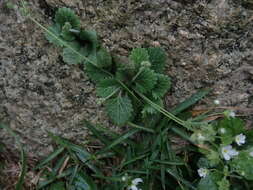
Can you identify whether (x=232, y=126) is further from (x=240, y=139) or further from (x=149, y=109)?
(x=149, y=109)

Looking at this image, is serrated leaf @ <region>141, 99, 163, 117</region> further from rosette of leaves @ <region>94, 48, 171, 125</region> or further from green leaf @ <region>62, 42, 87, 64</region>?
green leaf @ <region>62, 42, 87, 64</region>

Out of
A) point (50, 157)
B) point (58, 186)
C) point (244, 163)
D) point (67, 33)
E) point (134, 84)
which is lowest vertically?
point (58, 186)

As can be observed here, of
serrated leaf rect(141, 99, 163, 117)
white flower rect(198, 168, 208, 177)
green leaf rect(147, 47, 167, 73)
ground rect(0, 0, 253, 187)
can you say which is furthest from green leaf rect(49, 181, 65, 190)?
green leaf rect(147, 47, 167, 73)

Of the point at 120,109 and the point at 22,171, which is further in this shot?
the point at 22,171

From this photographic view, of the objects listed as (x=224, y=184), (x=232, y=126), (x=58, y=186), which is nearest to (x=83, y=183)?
(x=58, y=186)

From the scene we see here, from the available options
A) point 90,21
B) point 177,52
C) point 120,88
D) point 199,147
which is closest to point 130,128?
point 120,88

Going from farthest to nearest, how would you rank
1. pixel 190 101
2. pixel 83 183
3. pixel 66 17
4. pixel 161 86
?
1. pixel 83 183
2. pixel 190 101
3. pixel 161 86
4. pixel 66 17

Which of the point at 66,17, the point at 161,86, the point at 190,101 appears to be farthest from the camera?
the point at 190,101
